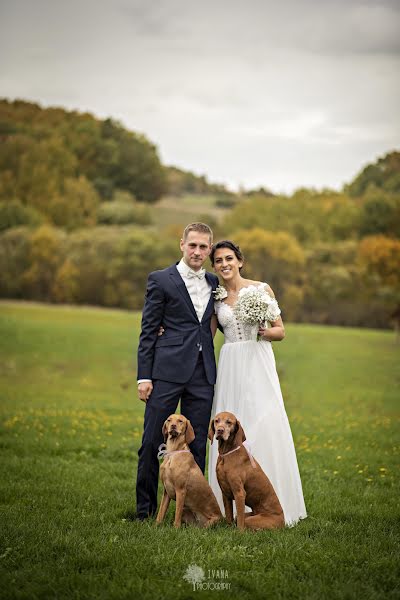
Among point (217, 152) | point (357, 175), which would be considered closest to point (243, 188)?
point (217, 152)

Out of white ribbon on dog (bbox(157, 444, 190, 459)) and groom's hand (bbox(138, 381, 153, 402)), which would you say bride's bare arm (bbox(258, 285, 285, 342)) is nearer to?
groom's hand (bbox(138, 381, 153, 402))

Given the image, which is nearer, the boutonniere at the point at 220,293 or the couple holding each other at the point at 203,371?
the couple holding each other at the point at 203,371

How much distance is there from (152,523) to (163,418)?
0.93 meters

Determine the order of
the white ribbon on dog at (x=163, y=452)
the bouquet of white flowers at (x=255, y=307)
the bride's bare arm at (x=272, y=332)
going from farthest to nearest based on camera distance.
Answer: the bride's bare arm at (x=272, y=332) → the bouquet of white flowers at (x=255, y=307) → the white ribbon on dog at (x=163, y=452)

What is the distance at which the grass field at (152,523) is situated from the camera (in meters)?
4.39

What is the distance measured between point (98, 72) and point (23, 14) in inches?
546

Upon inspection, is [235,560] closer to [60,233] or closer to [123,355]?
[123,355]

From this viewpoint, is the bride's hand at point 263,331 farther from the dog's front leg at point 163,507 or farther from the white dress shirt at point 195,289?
the dog's front leg at point 163,507

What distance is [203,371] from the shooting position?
6.08 metres

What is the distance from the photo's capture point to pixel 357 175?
207ft

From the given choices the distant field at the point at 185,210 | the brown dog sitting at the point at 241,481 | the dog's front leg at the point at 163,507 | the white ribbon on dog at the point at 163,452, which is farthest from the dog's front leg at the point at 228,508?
the distant field at the point at 185,210

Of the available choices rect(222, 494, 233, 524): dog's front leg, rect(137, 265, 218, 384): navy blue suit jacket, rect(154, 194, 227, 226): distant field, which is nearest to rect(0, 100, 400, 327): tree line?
rect(154, 194, 227, 226): distant field

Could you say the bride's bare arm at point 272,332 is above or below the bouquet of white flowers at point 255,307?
below

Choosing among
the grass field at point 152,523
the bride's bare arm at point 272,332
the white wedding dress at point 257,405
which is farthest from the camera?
the bride's bare arm at point 272,332
